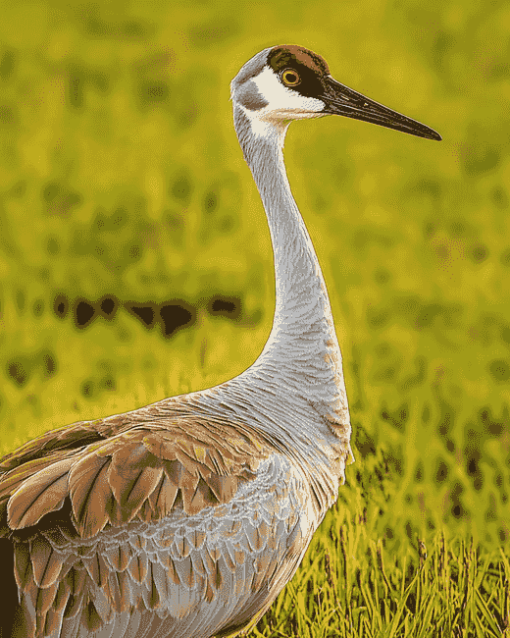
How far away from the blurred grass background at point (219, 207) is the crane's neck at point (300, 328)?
4.01ft

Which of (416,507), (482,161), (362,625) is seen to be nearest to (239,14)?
(482,161)

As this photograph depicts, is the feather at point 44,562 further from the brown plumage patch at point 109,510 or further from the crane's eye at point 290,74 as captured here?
the crane's eye at point 290,74

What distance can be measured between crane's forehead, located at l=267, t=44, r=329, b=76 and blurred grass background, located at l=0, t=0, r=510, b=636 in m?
1.47

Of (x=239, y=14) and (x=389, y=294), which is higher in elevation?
(x=239, y=14)

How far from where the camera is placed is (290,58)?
7.94 ft

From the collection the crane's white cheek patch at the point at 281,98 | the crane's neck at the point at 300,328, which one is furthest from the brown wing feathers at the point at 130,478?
the crane's white cheek patch at the point at 281,98

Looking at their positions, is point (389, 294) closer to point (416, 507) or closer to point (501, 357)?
point (501, 357)

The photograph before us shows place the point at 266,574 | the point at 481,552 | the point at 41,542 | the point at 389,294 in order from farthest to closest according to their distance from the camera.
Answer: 1. the point at 389,294
2. the point at 481,552
3. the point at 266,574
4. the point at 41,542

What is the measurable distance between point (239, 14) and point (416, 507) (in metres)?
4.25

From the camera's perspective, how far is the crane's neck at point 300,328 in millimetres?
2279

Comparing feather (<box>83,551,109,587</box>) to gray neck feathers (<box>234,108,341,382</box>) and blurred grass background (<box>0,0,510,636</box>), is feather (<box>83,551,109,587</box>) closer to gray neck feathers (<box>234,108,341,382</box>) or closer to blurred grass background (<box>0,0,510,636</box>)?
gray neck feathers (<box>234,108,341,382</box>)

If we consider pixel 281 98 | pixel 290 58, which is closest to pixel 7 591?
pixel 281 98

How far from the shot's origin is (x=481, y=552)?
289 centimetres

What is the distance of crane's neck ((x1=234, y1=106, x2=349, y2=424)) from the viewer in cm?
228
